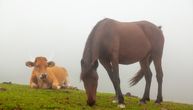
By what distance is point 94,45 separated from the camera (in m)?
15.8

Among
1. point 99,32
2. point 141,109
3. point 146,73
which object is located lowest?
point 141,109

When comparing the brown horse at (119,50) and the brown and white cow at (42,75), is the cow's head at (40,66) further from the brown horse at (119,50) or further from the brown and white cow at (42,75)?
the brown horse at (119,50)

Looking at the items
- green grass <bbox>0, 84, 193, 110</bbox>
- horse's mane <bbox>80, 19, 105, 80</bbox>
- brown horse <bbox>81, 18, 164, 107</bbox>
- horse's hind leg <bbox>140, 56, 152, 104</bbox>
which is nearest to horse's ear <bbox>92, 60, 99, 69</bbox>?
brown horse <bbox>81, 18, 164, 107</bbox>

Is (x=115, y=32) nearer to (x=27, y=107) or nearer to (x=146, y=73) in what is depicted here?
(x=146, y=73)

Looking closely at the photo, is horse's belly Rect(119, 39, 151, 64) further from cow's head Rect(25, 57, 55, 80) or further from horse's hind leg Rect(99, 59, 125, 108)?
cow's head Rect(25, 57, 55, 80)

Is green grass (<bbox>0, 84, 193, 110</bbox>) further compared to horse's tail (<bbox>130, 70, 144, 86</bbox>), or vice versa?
horse's tail (<bbox>130, 70, 144, 86</bbox>)

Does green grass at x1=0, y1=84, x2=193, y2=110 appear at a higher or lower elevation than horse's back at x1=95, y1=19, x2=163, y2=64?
lower

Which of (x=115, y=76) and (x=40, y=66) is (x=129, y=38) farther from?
(x=40, y=66)

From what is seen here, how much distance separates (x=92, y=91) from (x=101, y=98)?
3.07 meters

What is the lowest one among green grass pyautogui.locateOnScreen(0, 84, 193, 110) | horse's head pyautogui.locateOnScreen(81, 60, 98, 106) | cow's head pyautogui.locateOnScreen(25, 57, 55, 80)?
green grass pyautogui.locateOnScreen(0, 84, 193, 110)

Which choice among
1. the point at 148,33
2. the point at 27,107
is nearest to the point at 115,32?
the point at 148,33

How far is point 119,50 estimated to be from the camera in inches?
663

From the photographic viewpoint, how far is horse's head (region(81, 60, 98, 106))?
15141 mm

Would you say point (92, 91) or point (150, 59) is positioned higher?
point (150, 59)
